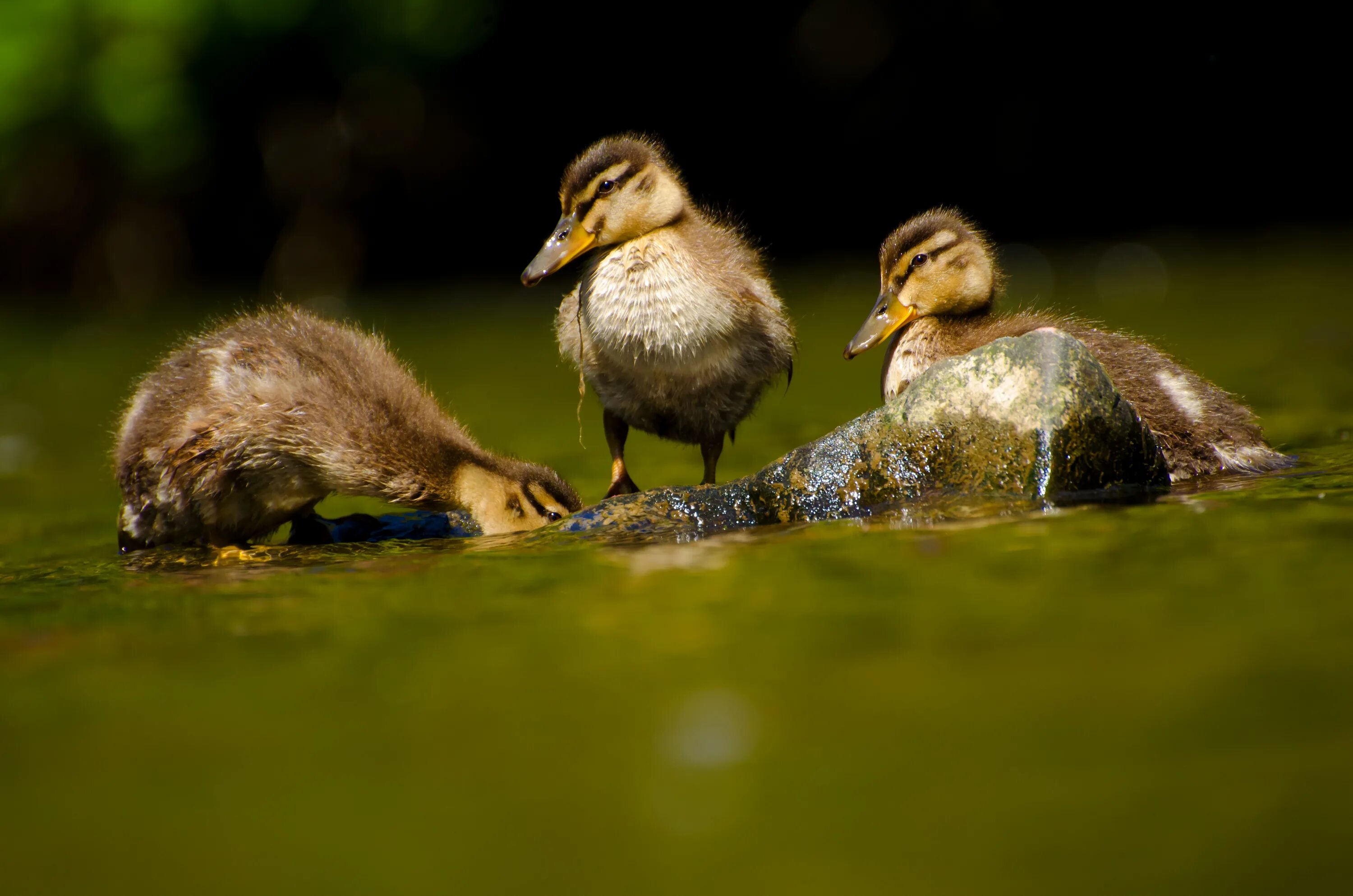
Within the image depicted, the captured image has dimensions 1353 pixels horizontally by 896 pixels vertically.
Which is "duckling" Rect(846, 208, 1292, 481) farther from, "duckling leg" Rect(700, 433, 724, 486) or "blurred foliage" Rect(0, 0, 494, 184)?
"blurred foliage" Rect(0, 0, 494, 184)

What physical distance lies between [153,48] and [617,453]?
1315cm

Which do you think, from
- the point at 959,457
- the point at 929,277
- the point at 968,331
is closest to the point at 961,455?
the point at 959,457

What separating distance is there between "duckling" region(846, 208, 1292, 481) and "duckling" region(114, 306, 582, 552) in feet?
5.22

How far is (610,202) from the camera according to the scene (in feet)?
19.1

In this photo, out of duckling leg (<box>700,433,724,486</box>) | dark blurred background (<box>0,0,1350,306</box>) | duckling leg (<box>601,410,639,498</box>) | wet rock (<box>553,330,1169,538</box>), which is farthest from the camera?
dark blurred background (<box>0,0,1350,306</box>)

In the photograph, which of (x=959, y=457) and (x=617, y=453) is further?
(x=617, y=453)

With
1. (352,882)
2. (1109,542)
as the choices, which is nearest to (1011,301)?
(1109,542)

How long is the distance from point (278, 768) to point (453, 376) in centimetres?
903

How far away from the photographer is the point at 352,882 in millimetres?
2303

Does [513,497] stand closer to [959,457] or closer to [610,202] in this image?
[610,202]

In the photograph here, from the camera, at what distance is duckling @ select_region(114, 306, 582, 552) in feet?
17.7

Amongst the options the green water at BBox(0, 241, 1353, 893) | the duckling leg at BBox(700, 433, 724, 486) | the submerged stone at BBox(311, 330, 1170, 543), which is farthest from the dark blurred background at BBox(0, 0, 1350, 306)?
the green water at BBox(0, 241, 1353, 893)

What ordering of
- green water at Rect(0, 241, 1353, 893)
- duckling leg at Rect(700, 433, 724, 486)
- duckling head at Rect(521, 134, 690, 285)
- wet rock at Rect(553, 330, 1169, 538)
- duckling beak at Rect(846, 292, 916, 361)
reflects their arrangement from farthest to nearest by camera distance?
duckling leg at Rect(700, 433, 724, 486) < duckling beak at Rect(846, 292, 916, 361) < duckling head at Rect(521, 134, 690, 285) < wet rock at Rect(553, 330, 1169, 538) < green water at Rect(0, 241, 1353, 893)

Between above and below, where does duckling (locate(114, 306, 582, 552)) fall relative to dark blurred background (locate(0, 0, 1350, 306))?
below
